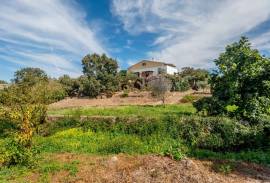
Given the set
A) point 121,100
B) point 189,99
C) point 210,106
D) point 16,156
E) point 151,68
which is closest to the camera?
point 16,156

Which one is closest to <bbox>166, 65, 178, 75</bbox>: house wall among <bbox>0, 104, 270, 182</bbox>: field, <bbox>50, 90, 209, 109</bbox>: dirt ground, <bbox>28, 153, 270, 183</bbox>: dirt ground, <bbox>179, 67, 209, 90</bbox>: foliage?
<bbox>179, 67, 209, 90</bbox>: foliage

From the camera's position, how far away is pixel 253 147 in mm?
9914

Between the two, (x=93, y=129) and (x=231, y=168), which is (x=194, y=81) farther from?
(x=231, y=168)

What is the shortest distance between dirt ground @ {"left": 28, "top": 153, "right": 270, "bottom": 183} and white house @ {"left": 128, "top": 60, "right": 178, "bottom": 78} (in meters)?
44.0

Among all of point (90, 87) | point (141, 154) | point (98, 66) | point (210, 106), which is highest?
point (98, 66)

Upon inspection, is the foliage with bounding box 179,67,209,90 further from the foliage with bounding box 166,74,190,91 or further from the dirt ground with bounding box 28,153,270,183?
the dirt ground with bounding box 28,153,270,183

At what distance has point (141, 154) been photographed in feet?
29.8

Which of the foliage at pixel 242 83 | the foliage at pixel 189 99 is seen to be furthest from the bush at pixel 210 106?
the foliage at pixel 189 99

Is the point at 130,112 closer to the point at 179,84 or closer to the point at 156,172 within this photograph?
the point at 156,172

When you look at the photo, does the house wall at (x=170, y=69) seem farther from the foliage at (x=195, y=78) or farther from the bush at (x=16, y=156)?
the bush at (x=16, y=156)

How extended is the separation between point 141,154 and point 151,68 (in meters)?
46.6

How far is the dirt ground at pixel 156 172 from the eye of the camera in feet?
21.9

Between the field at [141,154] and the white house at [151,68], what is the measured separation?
1566 inches

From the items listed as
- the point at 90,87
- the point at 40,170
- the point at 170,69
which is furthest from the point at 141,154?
the point at 170,69
